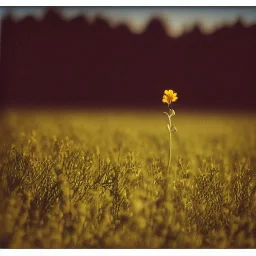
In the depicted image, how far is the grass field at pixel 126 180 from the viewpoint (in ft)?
9.69

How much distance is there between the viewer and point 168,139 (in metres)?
3.08

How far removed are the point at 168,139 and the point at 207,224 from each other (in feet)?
2.31

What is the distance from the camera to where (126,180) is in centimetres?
302

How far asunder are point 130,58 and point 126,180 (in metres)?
0.96

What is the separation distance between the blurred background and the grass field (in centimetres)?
13

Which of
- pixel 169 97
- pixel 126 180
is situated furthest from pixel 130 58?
pixel 126 180

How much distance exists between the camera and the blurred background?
3105 millimetres

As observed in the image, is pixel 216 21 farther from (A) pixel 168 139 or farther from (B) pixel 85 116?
(B) pixel 85 116

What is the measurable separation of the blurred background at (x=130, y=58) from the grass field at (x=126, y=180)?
13 cm

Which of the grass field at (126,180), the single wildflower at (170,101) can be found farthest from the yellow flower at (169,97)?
the grass field at (126,180)

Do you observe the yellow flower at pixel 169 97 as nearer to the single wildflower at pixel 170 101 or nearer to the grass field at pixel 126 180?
the single wildflower at pixel 170 101

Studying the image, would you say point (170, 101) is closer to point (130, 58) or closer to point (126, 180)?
point (130, 58)

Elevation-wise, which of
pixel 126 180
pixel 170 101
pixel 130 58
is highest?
pixel 130 58

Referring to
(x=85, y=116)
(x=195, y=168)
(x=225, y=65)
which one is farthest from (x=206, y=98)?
(x=85, y=116)
